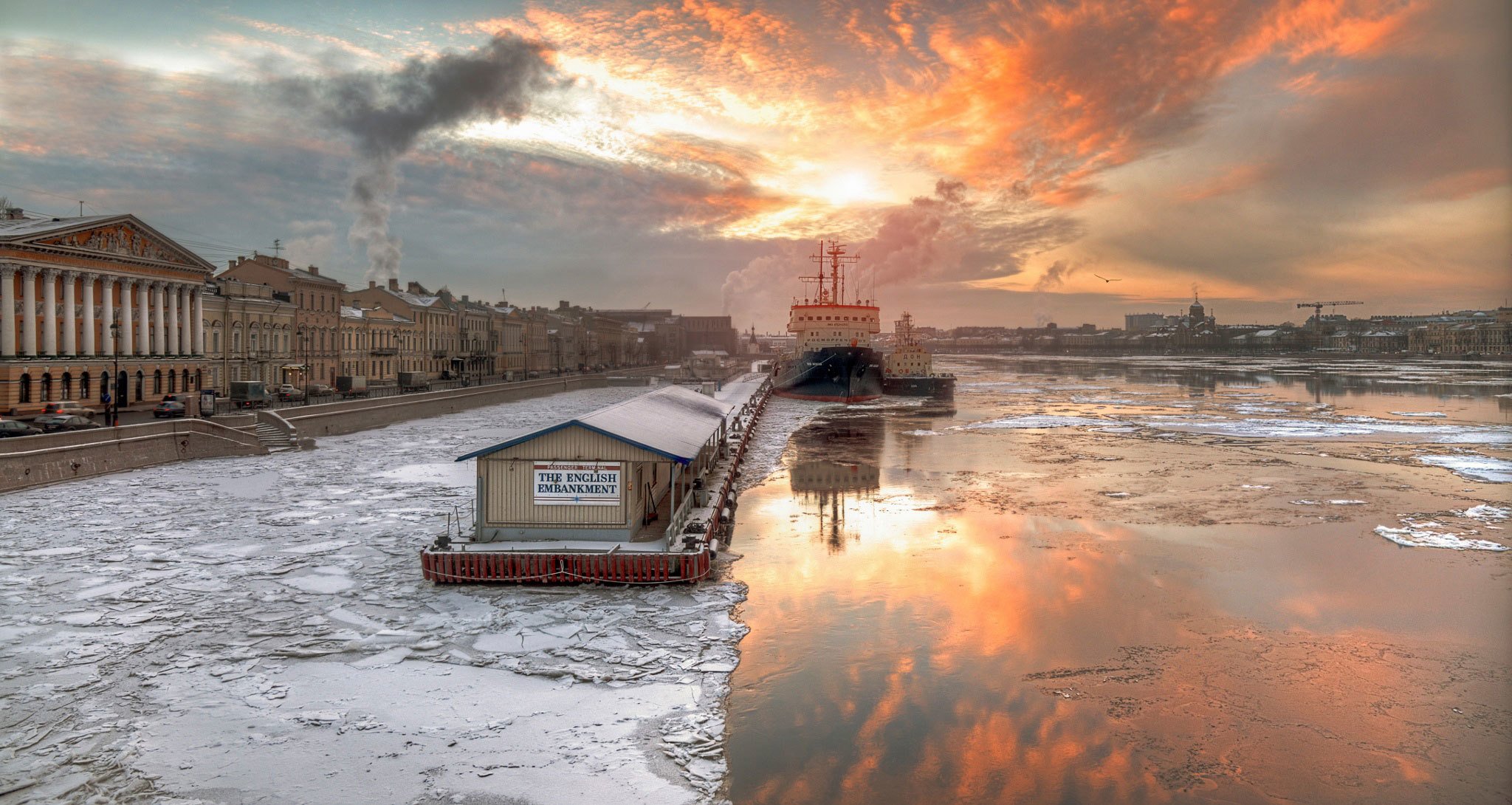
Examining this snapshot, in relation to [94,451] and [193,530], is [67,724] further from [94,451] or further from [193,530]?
[94,451]

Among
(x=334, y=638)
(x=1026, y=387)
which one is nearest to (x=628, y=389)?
(x=1026, y=387)

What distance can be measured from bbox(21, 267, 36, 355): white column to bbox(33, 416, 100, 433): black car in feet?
29.5

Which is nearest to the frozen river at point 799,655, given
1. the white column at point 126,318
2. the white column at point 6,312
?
the white column at point 6,312

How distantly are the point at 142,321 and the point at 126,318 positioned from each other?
81cm

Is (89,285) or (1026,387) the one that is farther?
(1026,387)

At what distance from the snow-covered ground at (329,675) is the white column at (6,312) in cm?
2459

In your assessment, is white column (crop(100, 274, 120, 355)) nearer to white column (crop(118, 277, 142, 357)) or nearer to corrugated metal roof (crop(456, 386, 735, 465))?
white column (crop(118, 277, 142, 357))

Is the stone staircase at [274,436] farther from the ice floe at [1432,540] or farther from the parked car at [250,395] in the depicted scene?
the ice floe at [1432,540]

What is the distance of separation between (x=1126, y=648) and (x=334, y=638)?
1455cm

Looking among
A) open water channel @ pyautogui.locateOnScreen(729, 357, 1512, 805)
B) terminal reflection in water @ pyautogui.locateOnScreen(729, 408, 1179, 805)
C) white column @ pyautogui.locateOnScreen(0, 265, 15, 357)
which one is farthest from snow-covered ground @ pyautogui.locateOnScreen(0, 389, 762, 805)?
white column @ pyautogui.locateOnScreen(0, 265, 15, 357)

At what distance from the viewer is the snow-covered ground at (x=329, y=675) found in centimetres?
1095

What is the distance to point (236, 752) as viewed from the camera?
11.4 m

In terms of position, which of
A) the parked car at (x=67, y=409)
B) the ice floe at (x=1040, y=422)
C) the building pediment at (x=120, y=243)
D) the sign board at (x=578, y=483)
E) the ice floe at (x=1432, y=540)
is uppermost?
the building pediment at (x=120, y=243)

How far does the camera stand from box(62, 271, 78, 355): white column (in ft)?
155
